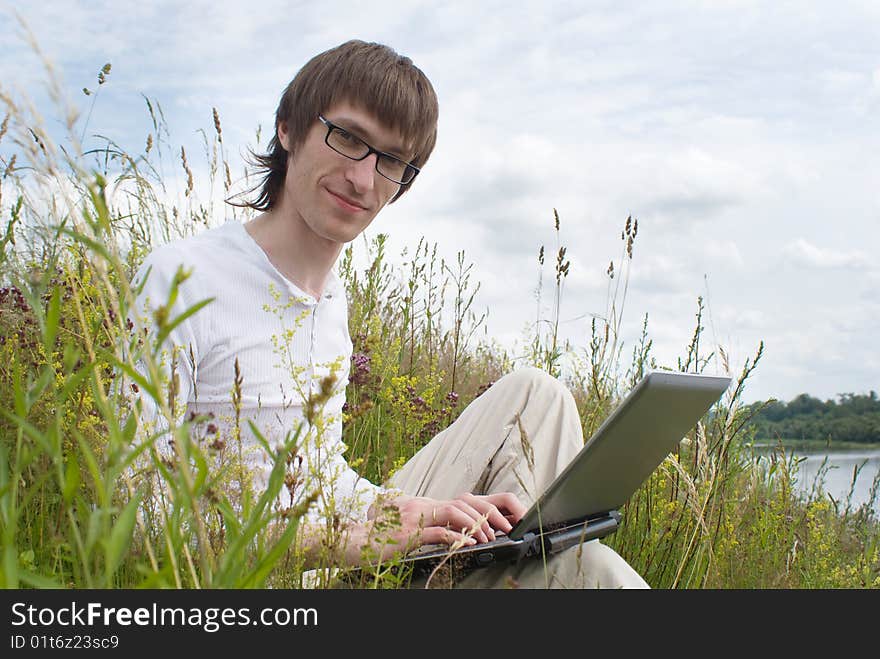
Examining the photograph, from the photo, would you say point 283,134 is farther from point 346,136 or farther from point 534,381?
point 534,381

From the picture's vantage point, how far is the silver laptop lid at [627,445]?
6.23ft

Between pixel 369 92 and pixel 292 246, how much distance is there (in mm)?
607

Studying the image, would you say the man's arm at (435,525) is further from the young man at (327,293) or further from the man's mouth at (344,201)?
the man's mouth at (344,201)

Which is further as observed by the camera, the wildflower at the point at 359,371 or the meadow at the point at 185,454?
the wildflower at the point at 359,371

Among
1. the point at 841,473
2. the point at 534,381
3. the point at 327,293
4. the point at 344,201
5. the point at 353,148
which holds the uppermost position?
the point at 353,148

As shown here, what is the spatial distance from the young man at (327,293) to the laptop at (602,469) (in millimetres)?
313

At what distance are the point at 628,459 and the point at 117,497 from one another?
1.25 m

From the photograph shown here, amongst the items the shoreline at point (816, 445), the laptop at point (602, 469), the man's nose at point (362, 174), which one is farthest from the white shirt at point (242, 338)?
the shoreline at point (816, 445)

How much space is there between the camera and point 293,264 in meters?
2.91

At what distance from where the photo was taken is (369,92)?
2.89m

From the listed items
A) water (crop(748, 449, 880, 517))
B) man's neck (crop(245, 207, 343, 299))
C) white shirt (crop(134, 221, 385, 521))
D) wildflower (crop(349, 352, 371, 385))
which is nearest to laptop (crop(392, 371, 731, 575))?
white shirt (crop(134, 221, 385, 521))

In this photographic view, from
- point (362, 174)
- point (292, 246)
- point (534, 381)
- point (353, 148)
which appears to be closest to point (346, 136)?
point (353, 148)
